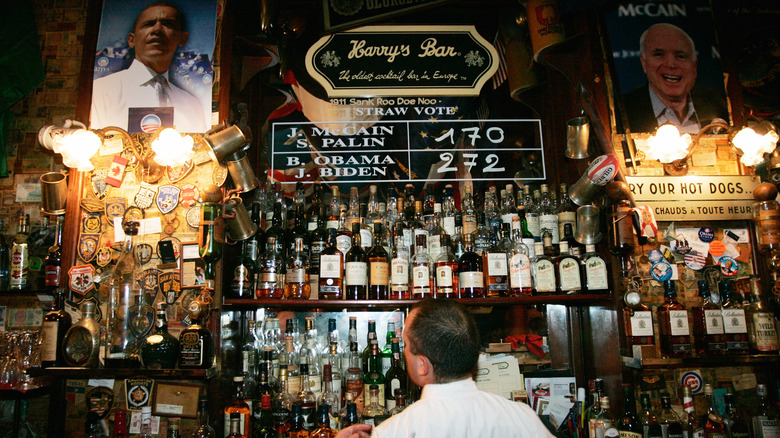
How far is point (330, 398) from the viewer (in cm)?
243

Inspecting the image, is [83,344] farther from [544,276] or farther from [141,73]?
[544,276]

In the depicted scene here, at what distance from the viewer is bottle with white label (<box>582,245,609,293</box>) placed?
2.49 metres

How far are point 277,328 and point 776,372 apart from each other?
295 centimetres

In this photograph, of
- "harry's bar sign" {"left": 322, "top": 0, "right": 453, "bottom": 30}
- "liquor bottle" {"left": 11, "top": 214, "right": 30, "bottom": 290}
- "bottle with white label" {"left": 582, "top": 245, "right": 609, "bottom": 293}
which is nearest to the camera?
"bottle with white label" {"left": 582, "top": 245, "right": 609, "bottom": 293}

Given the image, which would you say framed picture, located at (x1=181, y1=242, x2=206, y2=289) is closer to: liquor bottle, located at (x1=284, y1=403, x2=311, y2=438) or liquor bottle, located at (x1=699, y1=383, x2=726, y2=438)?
liquor bottle, located at (x1=284, y1=403, x2=311, y2=438)

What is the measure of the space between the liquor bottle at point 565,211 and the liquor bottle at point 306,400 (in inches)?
64.9

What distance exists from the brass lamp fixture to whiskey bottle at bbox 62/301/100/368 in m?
3.35

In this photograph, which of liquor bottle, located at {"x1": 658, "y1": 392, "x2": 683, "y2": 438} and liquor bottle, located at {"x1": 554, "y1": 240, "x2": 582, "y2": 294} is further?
liquor bottle, located at {"x1": 554, "y1": 240, "x2": 582, "y2": 294}

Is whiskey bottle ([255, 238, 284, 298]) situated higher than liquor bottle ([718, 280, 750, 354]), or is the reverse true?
whiskey bottle ([255, 238, 284, 298])

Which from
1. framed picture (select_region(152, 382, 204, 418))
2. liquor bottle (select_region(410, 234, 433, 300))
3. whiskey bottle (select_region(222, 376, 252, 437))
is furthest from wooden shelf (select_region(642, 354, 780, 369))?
framed picture (select_region(152, 382, 204, 418))

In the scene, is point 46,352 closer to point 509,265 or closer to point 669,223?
point 509,265

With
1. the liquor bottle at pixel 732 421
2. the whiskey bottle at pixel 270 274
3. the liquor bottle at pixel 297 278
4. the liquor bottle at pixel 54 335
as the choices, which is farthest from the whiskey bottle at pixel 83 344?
the liquor bottle at pixel 732 421

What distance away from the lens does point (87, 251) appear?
8.50 ft

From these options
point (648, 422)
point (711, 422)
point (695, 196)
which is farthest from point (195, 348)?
point (695, 196)
